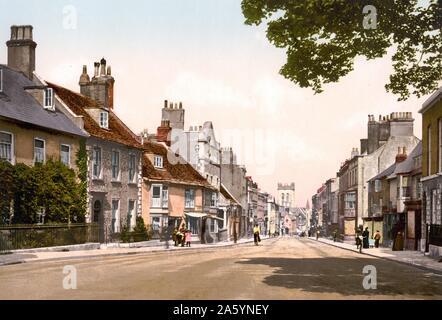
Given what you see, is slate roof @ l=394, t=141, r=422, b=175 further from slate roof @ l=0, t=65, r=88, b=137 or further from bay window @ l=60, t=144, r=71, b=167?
bay window @ l=60, t=144, r=71, b=167

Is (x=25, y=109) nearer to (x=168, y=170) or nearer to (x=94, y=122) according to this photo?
(x=94, y=122)

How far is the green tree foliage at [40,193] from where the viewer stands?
30844 mm

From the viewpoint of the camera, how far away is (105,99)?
157 ft

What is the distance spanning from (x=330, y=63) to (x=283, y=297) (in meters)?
10.3

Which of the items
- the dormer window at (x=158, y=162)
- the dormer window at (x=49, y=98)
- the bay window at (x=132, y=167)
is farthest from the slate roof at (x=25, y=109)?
the dormer window at (x=158, y=162)

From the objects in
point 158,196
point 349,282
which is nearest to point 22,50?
point 158,196

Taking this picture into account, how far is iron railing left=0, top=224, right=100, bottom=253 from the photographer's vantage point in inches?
1107

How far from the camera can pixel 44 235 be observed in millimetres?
31109

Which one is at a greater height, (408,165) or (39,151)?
(39,151)

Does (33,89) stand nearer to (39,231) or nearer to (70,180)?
(70,180)

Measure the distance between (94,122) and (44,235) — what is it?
12927 millimetres

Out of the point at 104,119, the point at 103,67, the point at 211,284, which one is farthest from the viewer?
the point at 103,67

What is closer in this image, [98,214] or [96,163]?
[96,163]
